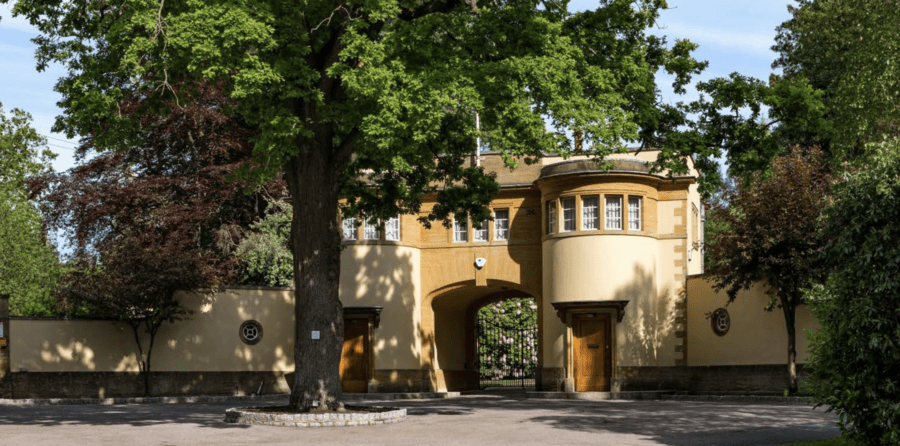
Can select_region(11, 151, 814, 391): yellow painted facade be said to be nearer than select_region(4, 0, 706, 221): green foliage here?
No

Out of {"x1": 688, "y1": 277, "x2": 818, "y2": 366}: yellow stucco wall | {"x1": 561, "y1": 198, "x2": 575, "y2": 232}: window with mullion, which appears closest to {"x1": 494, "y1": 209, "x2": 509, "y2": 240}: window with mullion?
{"x1": 561, "y1": 198, "x2": 575, "y2": 232}: window with mullion

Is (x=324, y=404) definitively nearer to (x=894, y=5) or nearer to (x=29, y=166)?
(x=894, y=5)

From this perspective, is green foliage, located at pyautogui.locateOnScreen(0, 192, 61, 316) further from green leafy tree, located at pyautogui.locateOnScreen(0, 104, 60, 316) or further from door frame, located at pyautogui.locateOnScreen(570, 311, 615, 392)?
door frame, located at pyautogui.locateOnScreen(570, 311, 615, 392)

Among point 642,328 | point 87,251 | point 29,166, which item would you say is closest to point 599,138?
point 642,328

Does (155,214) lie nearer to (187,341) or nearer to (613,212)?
(187,341)

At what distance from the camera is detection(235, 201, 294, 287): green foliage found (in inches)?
1251

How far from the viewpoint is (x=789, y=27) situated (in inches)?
1608

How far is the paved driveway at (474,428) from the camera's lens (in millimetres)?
14852

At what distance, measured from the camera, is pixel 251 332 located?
1200 inches

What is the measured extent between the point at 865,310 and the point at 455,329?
73.2 feet

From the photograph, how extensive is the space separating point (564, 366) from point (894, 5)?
12497 millimetres

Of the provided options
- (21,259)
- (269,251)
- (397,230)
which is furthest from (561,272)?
(21,259)

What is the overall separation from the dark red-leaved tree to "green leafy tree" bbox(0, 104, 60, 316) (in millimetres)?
16000

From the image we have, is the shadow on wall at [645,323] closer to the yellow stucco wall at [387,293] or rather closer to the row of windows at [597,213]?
the row of windows at [597,213]
